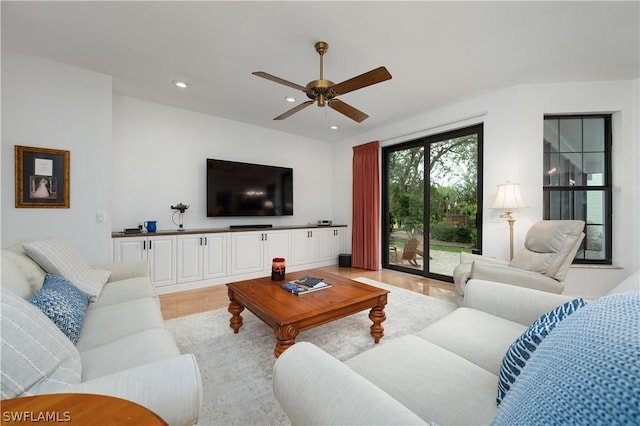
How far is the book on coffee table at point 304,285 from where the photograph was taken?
2.10m

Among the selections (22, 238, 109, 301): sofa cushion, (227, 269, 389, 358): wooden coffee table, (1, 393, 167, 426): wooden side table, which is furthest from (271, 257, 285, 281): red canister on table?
(1, 393, 167, 426): wooden side table

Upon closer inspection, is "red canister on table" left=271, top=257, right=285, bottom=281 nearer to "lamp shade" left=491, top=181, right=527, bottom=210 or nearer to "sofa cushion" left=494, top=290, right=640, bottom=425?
"sofa cushion" left=494, top=290, right=640, bottom=425

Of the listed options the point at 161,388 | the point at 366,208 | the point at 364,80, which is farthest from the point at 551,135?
the point at 161,388

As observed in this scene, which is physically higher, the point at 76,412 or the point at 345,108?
the point at 345,108

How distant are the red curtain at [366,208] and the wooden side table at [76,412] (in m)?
4.42

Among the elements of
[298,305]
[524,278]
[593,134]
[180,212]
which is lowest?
[298,305]

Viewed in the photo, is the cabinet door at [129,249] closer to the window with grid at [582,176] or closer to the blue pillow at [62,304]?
the blue pillow at [62,304]

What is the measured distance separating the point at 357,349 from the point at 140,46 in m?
3.28

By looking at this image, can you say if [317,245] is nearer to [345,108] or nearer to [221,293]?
[221,293]

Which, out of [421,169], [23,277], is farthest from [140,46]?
[421,169]

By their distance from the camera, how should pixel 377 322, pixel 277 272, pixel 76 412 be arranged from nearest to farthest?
pixel 76 412, pixel 377 322, pixel 277 272

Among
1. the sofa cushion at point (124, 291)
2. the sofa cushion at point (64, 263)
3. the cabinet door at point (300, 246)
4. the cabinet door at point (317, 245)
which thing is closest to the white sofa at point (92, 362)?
the sofa cushion at point (64, 263)

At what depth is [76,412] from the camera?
55cm

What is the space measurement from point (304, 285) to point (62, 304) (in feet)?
4.88
